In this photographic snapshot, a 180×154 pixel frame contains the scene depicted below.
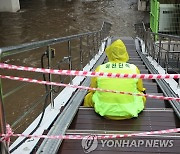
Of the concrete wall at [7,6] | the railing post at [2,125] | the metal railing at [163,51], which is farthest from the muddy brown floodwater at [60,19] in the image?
the railing post at [2,125]

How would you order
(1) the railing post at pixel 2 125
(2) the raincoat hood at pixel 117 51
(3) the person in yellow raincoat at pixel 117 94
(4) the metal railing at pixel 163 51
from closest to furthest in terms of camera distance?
(1) the railing post at pixel 2 125, (3) the person in yellow raincoat at pixel 117 94, (2) the raincoat hood at pixel 117 51, (4) the metal railing at pixel 163 51

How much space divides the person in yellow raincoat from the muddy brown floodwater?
9.17 metres

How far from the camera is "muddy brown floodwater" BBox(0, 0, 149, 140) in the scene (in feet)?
62.5

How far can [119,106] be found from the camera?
3252 mm

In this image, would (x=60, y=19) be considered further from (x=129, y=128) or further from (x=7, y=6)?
(x=129, y=128)

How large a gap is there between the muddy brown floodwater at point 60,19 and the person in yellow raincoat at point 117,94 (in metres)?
9.17

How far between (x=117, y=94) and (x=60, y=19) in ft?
71.3

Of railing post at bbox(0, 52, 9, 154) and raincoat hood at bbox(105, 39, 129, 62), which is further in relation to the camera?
raincoat hood at bbox(105, 39, 129, 62)

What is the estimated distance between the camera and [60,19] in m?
24.3

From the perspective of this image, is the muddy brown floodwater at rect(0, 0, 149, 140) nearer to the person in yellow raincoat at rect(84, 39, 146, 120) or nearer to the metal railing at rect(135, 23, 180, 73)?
the metal railing at rect(135, 23, 180, 73)

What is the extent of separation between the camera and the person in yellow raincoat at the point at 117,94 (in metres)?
3.27

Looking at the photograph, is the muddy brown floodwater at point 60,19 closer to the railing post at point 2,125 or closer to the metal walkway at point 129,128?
the metal walkway at point 129,128

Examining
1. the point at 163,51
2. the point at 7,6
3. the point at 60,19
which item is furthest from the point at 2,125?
the point at 7,6

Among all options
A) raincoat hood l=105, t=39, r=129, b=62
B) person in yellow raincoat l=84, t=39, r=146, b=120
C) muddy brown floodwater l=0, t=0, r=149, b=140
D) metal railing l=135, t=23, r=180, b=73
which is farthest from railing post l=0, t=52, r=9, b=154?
muddy brown floodwater l=0, t=0, r=149, b=140
